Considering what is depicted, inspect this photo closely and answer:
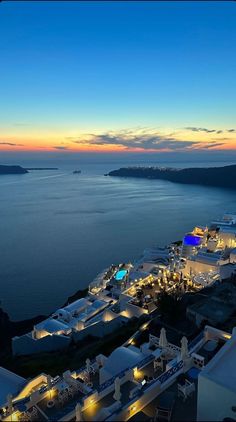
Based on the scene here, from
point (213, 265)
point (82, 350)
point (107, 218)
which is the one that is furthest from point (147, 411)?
point (107, 218)

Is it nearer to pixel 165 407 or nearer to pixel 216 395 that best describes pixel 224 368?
pixel 216 395

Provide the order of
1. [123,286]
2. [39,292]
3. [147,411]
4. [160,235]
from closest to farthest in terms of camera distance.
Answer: [147,411], [123,286], [39,292], [160,235]

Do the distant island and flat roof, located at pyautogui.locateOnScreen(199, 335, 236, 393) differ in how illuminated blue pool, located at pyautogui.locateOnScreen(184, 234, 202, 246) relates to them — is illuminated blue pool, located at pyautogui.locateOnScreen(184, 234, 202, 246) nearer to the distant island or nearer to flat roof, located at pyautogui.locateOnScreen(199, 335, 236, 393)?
flat roof, located at pyautogui.locateOnScreen(199, 335, 236, 393)

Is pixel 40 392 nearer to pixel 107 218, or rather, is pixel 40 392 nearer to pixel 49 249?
pixel 49 249

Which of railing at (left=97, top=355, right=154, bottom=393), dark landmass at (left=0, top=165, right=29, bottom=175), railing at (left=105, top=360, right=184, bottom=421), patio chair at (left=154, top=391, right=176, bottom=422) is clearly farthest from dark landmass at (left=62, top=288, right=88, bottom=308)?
dark landmass at (left=0, top=165, right=29, bottom=175)

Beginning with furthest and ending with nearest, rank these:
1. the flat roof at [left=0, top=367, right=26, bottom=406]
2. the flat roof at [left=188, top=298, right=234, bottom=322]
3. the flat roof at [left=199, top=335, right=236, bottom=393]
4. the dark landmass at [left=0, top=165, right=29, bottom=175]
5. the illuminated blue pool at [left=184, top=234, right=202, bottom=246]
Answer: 1. the dark landmass at [left=0, top=165, right=29, bottom=175]
2. the illuminated blue pool at [left=184, top=234, right=202, bottom=246]
3. the flat roof at [left=188, top=298, right=234, bottom=322]
4. the flat roof at [left=0, top=367, right=26, bottom=406]
5. the flat roof at [left=199, top=335, right=236, bottom=393]

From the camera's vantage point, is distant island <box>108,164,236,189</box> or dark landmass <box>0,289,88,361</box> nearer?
dark landmass <box>0,289,88,361</box>

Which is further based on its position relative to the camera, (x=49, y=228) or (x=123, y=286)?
(x=49, y=228)

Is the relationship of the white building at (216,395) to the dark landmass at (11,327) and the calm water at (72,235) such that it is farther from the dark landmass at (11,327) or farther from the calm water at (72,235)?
the calm water at (72,235)
